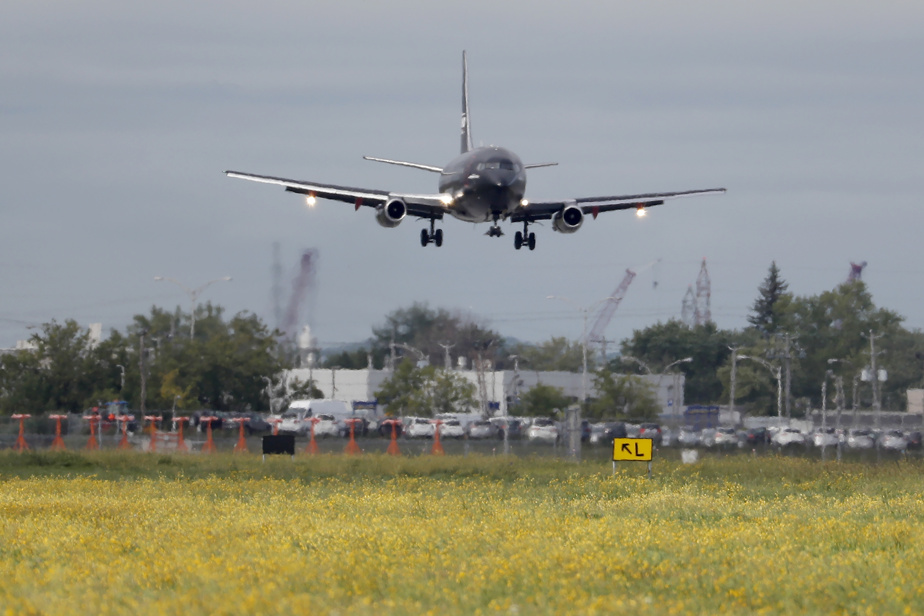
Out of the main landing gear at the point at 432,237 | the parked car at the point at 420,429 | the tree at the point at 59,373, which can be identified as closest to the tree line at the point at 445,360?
the tree at the point at 59,373

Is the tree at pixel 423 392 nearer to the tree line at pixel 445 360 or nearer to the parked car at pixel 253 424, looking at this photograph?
the tree line at pixel 445 360

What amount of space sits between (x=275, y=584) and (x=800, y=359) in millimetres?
125712

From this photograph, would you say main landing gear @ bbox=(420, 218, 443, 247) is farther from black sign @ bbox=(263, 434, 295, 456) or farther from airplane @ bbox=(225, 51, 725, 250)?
black sign @ bbox=(263, 434, 295, 456)

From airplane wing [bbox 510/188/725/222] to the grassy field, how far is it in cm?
1092

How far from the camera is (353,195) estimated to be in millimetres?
37969

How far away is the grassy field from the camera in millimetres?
11539

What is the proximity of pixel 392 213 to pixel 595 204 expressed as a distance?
6810 mm

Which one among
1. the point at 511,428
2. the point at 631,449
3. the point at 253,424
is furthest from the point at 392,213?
the point at 253,424

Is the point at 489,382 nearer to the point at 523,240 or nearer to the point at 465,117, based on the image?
the point at 465,117

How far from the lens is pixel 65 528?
1828 cm

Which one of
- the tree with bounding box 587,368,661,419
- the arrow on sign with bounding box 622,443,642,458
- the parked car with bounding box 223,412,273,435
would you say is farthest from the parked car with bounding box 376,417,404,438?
the arrow on sign with bounding box 622,443,642,458

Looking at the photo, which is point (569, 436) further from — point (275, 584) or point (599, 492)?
Answer: point (275, 584)

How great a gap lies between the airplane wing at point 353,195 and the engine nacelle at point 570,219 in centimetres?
361

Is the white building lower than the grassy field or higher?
higher
